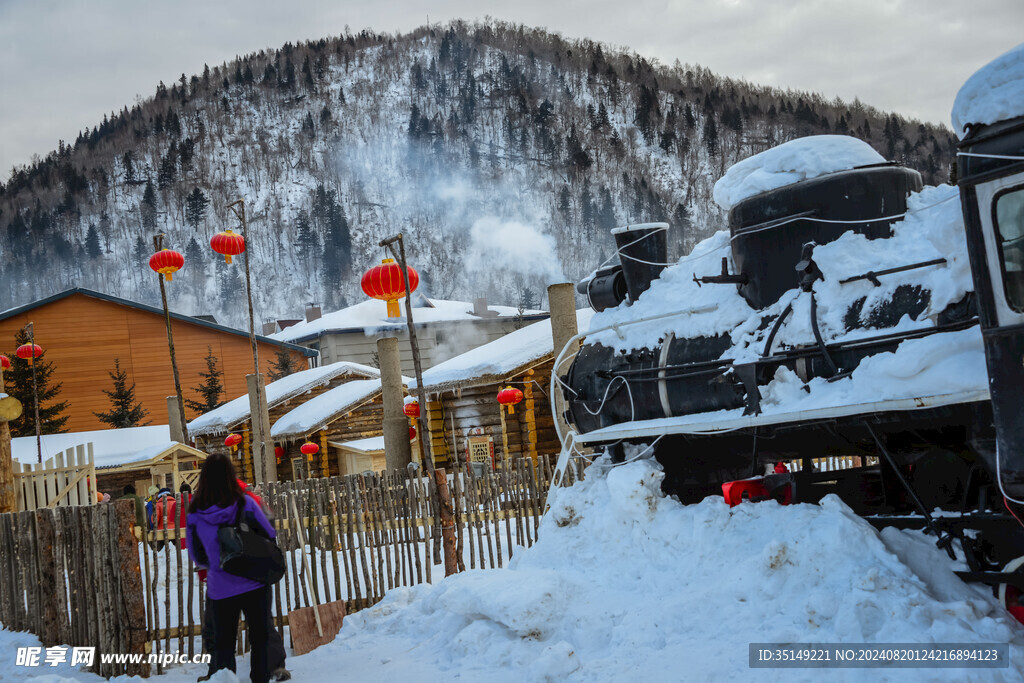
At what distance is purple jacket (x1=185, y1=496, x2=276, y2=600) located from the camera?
5695mm

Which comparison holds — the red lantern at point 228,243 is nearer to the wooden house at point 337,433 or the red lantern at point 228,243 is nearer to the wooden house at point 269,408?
the wooden house at point 337,433

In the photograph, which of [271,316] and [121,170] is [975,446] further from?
[121,170]

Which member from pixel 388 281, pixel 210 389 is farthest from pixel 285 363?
pixel 388 281

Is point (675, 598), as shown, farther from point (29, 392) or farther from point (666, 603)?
point (29, 392)

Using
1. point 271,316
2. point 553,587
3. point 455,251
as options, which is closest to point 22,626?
point 553,587

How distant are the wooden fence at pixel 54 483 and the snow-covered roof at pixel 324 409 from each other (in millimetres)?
14570

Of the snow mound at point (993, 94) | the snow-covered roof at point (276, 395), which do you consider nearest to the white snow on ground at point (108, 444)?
the snow-covered roof at point (276, 395)

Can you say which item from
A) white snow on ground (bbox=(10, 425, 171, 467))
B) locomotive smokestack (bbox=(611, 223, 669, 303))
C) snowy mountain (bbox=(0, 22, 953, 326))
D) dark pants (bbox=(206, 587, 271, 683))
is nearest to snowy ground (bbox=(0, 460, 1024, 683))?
dark pants (bbox=(206, 587, 271, 683))

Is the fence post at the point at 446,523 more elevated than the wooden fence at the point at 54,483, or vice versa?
the wooden fence at the point at 54,483

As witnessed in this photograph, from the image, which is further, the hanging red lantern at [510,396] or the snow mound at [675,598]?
the hanging red lantern at [510,396]

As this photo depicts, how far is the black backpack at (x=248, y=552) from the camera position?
18.3ft

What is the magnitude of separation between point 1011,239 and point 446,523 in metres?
6.64

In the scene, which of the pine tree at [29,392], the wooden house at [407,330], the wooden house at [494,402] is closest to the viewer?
the wooden house at [494,402]

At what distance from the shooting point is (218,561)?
5.69m
